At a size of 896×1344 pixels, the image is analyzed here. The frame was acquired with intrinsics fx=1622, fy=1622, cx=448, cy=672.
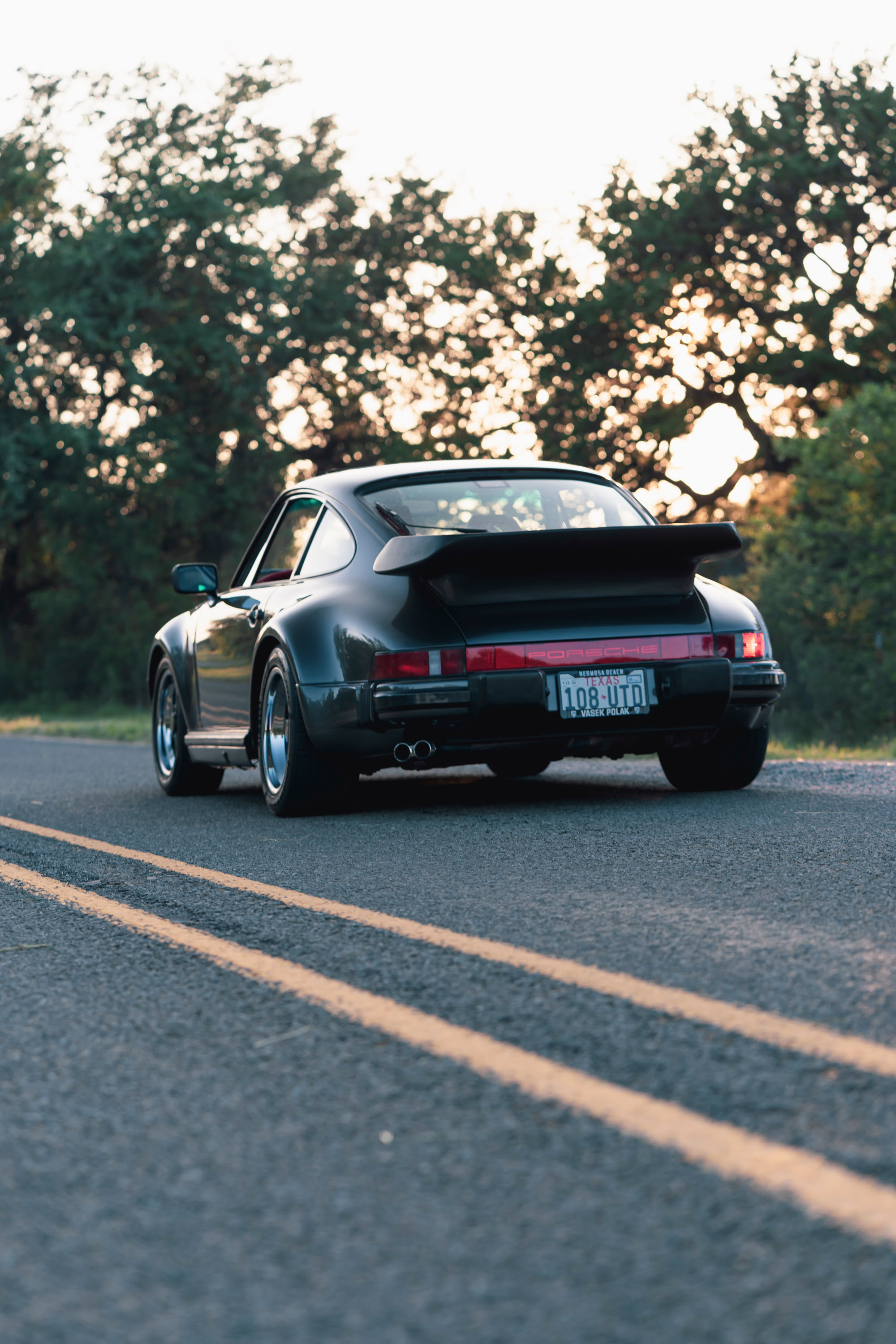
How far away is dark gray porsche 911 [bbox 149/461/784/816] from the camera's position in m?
6.98

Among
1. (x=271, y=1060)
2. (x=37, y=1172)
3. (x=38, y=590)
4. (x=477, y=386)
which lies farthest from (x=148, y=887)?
(x=38, y=590)

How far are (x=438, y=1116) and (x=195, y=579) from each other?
20.7 feet

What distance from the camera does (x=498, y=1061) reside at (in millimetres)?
3201

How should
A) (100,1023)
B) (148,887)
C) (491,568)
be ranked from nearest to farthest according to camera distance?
1. (100,1023)
2. (148,887)
3. (491,568)

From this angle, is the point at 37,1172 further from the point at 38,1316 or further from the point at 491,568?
the point at 491,568

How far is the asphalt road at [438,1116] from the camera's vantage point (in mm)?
2123

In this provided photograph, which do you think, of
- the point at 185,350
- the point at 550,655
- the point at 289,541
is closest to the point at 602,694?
the point at 550,655

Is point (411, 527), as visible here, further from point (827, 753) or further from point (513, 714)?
point (827, 753)

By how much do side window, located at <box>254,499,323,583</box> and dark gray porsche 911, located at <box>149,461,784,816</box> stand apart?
0.11m

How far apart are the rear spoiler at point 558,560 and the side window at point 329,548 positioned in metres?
0.39

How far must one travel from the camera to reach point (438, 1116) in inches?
114

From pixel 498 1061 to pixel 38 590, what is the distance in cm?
4025

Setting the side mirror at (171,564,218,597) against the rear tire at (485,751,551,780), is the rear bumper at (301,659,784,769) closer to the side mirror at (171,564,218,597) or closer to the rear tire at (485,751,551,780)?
the side mirror at (171,564,218,597)

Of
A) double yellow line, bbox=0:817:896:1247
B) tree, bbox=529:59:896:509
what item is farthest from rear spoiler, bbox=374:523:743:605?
tree, bbox=529:59:896:509
